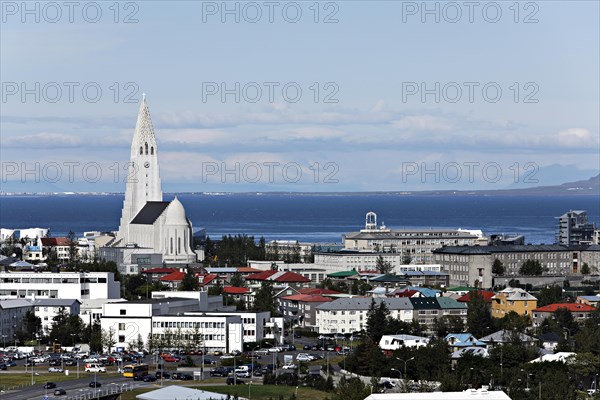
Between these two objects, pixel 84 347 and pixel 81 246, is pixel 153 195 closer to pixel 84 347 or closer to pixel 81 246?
pixel 81 246

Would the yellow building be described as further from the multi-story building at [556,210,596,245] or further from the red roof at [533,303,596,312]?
the multi-story building at [556,210,596,245]

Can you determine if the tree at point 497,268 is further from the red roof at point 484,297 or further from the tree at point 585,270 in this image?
the red roof at point 484,297

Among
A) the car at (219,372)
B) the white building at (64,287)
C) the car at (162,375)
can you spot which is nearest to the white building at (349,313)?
the white building at (64,287)

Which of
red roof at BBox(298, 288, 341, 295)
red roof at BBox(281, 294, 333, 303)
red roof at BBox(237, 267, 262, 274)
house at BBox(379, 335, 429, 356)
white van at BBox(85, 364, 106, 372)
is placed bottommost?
white van at BBox(85, 364, 106, 372)

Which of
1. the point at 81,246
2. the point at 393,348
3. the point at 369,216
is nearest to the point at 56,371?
the point at 393,348

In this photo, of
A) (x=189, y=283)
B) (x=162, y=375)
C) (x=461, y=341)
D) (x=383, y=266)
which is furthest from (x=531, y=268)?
(x=162, y=375)

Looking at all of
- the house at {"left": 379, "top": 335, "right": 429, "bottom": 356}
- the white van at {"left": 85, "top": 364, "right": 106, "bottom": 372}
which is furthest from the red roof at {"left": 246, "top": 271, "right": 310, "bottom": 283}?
the white van at {"left": 85, "top": 364, "right": 106, "bottom": 372}
